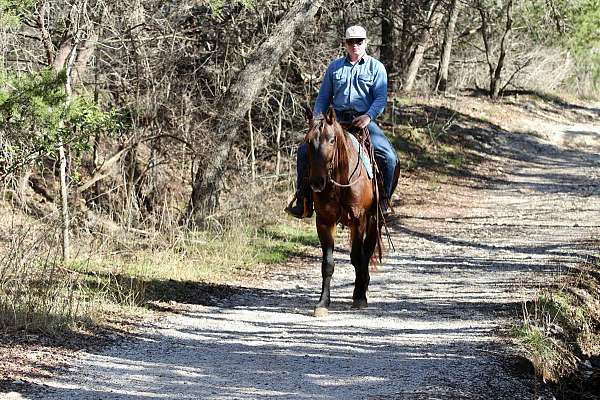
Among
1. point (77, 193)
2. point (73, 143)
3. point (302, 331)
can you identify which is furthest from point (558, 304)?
point (77, 193)

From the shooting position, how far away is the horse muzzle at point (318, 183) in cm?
1027

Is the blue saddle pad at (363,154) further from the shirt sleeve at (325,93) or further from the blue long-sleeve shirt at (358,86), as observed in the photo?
the shirt sleeve at (325,93)

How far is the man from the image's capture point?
36.1ft

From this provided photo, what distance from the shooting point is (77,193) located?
14875 mm

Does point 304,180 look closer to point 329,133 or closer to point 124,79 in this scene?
point 329,133

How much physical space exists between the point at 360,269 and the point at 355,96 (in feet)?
6.34

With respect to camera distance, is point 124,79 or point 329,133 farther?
point 124,79

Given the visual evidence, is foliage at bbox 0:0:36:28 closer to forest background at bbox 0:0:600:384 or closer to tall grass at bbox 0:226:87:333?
forest background at bbox 0:0:600:384

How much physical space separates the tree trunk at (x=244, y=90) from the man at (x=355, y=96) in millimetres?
5554

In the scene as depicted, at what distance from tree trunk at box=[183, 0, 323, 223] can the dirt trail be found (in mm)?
2331

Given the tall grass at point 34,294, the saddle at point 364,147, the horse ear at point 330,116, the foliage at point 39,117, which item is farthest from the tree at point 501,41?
the tall grass at point 34,294

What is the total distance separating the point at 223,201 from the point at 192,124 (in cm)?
156

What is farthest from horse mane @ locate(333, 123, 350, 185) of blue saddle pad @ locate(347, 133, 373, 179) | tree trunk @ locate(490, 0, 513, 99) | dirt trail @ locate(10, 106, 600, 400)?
tree trunk @ locate(490, 0, 513, 99)

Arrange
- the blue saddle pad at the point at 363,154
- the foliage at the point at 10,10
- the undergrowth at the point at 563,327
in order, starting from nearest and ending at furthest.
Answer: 1. the undergrowth at the point at 563,327
2. the foliage at the point at 10,10
3. the blue saddle pad at the point at 363,154
